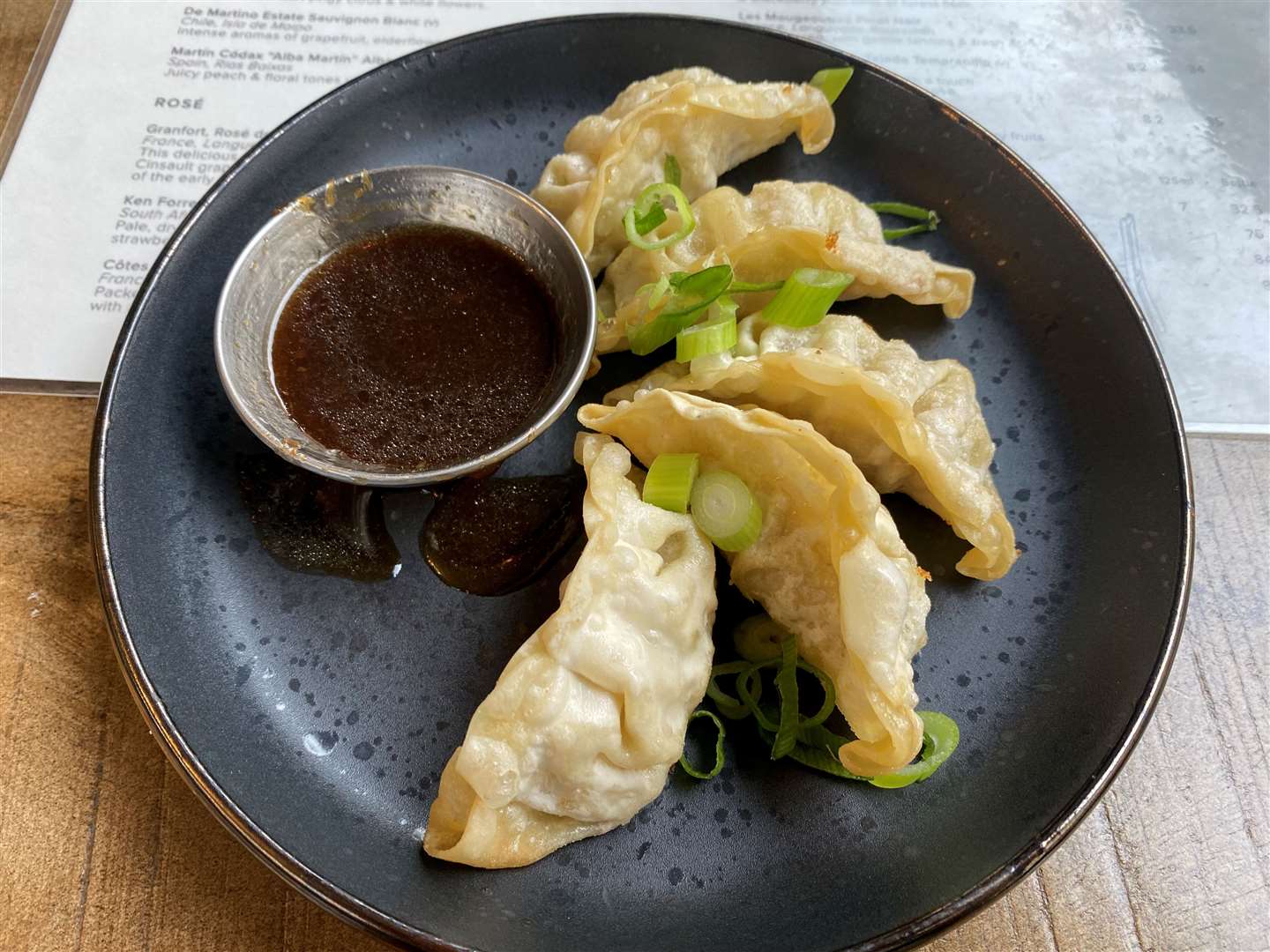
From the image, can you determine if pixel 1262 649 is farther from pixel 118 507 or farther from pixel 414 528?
pixel 118 507

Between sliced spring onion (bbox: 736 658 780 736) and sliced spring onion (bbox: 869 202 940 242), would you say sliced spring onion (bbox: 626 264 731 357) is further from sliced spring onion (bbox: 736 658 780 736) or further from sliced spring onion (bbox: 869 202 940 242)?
sliced spring onion (bbox: 736 658 780 736)

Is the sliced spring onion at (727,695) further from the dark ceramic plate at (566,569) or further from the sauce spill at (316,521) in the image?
the sauce spill at (316,521)

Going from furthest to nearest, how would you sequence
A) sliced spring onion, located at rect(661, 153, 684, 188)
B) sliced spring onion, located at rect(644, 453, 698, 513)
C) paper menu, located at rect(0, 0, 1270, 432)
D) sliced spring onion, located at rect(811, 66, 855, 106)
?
A: paper menu, located at rect(0, 0, 1270, 432) → sliced spring onion, located at rect(811, 66, 855, 106) → sliced spring onion, located at rect(661, 153, 684, 188) → sliced spring onion, located at rect(644, 453, 698, 513)

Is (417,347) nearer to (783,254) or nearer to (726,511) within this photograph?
(726,511)

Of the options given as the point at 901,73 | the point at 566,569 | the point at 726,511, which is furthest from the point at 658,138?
the point at 901,73

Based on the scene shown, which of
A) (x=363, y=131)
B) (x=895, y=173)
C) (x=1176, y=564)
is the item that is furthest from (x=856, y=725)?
(x=363, y=131)

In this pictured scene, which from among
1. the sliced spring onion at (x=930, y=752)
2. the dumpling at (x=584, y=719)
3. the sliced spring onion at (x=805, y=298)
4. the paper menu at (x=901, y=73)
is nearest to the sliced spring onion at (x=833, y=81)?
the sliced spring onion at (x=805, y=298)

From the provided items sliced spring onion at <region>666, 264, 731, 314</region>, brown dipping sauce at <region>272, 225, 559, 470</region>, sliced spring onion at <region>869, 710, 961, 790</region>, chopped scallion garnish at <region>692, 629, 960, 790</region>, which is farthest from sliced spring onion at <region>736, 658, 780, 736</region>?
sliced spring onion at <region>666, 264, 731, 314</region>
